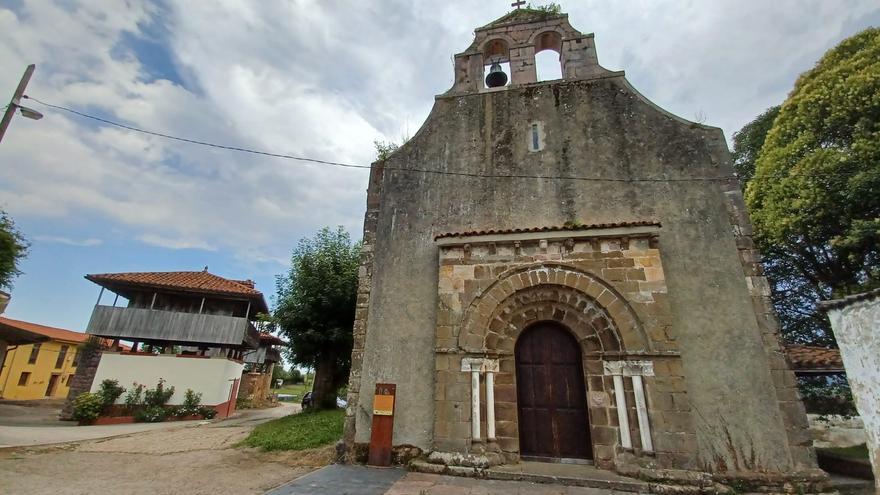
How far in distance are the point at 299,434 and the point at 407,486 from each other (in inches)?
211

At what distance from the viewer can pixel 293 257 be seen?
A: 14.5 meters

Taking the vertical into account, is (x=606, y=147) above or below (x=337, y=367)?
above

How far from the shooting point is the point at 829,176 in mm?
10094

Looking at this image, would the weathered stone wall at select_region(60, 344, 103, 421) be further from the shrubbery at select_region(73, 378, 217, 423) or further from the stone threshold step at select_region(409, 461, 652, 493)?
the stone threshold step at select_region(409, 461, 652, 493)

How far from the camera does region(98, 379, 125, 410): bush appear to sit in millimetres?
14531

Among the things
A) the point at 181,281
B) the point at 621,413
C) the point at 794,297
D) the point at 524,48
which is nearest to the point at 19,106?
the point at 524,48

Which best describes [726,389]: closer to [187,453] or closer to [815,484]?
[815,484]

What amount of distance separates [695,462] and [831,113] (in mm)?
11448

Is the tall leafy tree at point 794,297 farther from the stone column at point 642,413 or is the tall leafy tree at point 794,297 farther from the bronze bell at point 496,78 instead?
the stone column at point 642,413

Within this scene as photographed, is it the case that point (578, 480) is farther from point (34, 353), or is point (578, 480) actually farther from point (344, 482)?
point (34, 353)

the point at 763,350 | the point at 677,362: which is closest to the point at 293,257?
the point at 677,362

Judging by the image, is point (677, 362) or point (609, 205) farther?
point (609, 205)

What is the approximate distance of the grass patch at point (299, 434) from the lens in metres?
8.40

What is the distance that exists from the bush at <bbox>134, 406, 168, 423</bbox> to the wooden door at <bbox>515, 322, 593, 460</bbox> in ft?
51.2
